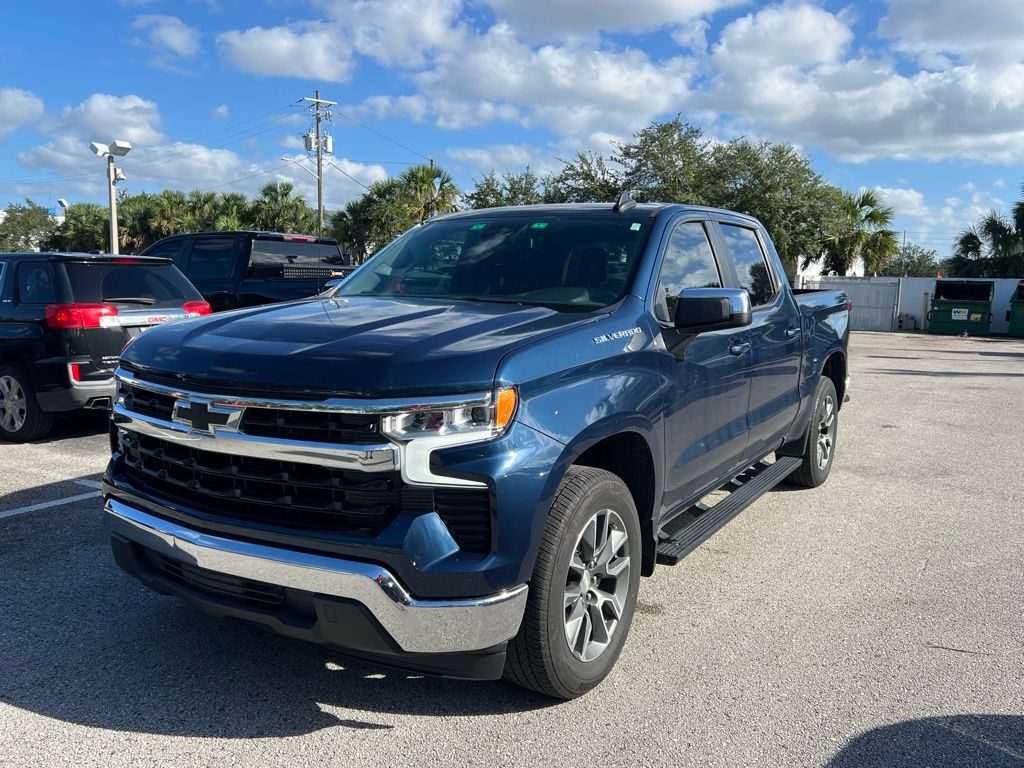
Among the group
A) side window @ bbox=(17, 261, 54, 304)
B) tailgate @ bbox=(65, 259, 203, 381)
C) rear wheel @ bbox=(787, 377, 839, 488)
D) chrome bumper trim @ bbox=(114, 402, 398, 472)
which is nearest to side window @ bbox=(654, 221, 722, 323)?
chrome bumper trim @ bbox=(114, 402, 398, 472)

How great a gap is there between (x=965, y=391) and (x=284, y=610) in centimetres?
1243

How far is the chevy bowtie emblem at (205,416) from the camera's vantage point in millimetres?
2730

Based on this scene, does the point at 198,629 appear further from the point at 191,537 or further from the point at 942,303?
the point at 942,303

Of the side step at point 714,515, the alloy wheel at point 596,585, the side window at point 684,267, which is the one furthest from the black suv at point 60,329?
the alloy wheel at point 596,585

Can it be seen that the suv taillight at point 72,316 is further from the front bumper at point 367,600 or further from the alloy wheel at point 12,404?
the front bumper at point 367,600

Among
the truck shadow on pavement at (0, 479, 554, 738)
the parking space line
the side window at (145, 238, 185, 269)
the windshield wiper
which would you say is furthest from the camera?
the side window at (145, 238, 185, 269)

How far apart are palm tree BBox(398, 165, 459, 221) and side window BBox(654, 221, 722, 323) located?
95.3ft

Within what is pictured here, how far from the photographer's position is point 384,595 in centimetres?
250

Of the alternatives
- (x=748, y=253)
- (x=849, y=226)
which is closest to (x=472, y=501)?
(x=748, y=253)

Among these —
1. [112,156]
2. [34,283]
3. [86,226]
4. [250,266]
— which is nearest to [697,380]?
[34,283]

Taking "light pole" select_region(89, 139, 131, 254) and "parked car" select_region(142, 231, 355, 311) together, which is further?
"light pole" select_region(89, 139, 131, 254)

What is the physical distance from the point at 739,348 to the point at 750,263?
93 cm

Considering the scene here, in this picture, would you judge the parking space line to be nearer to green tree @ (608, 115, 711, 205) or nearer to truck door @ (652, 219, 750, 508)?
truck door @ (652, 219, 750, 508)

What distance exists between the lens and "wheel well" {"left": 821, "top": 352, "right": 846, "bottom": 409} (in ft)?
21.4
